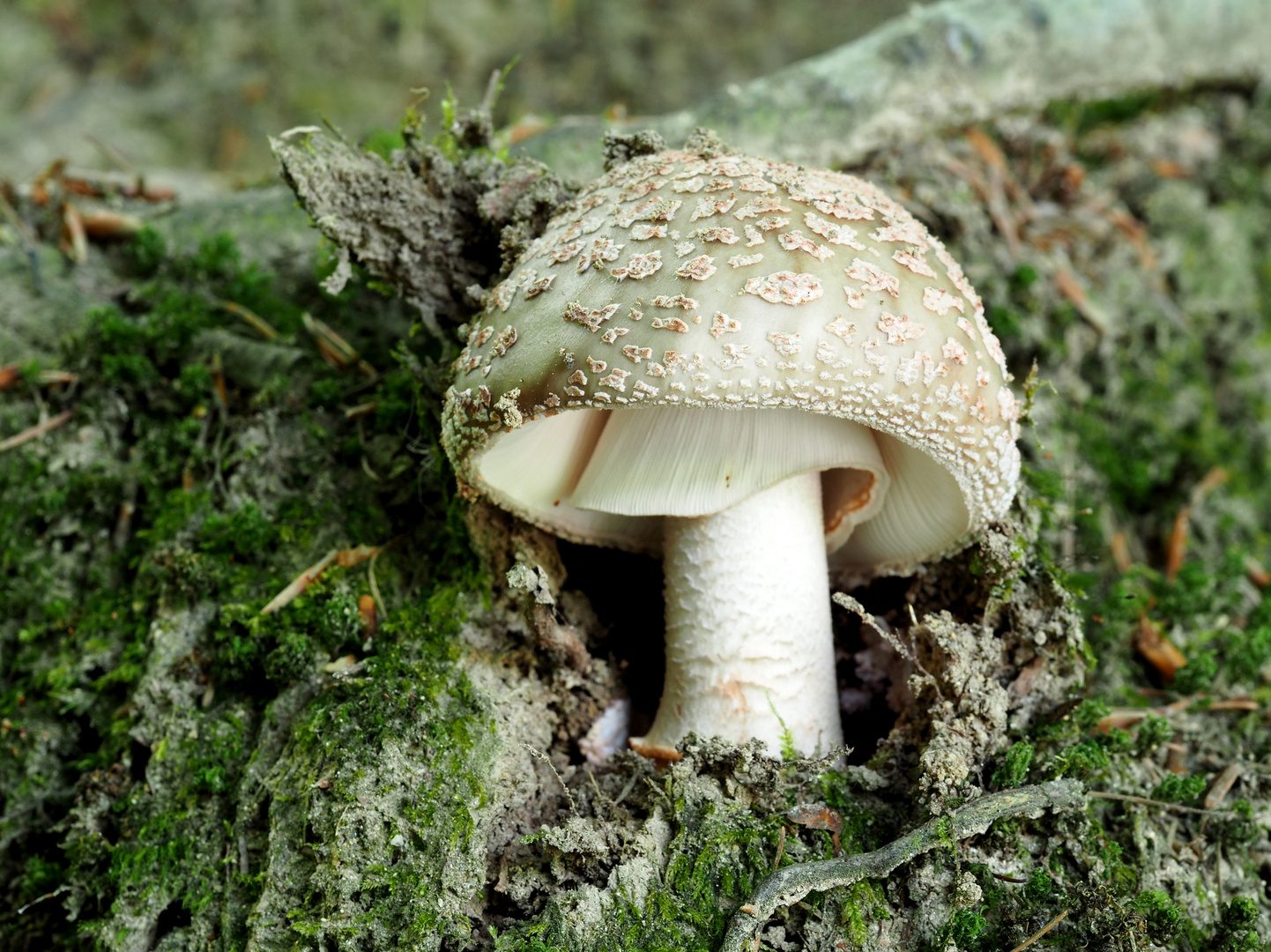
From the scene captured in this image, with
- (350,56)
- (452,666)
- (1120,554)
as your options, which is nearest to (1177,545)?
(1120,554)

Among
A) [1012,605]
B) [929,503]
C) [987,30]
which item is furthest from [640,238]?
[987,30]

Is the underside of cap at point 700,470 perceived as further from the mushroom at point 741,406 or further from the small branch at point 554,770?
the small branch at point 554,770

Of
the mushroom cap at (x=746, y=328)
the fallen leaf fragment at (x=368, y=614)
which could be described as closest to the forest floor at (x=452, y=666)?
the fallen leaf fragment at (x=368, y=614)

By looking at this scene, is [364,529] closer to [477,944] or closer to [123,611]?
[123,611]

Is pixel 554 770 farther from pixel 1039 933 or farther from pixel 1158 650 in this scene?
pixel 1158 650

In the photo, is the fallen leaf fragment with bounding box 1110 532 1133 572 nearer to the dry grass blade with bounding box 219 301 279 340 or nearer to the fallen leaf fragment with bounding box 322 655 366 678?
the fallen leaf fragment with bounding box 322 655 366 678
